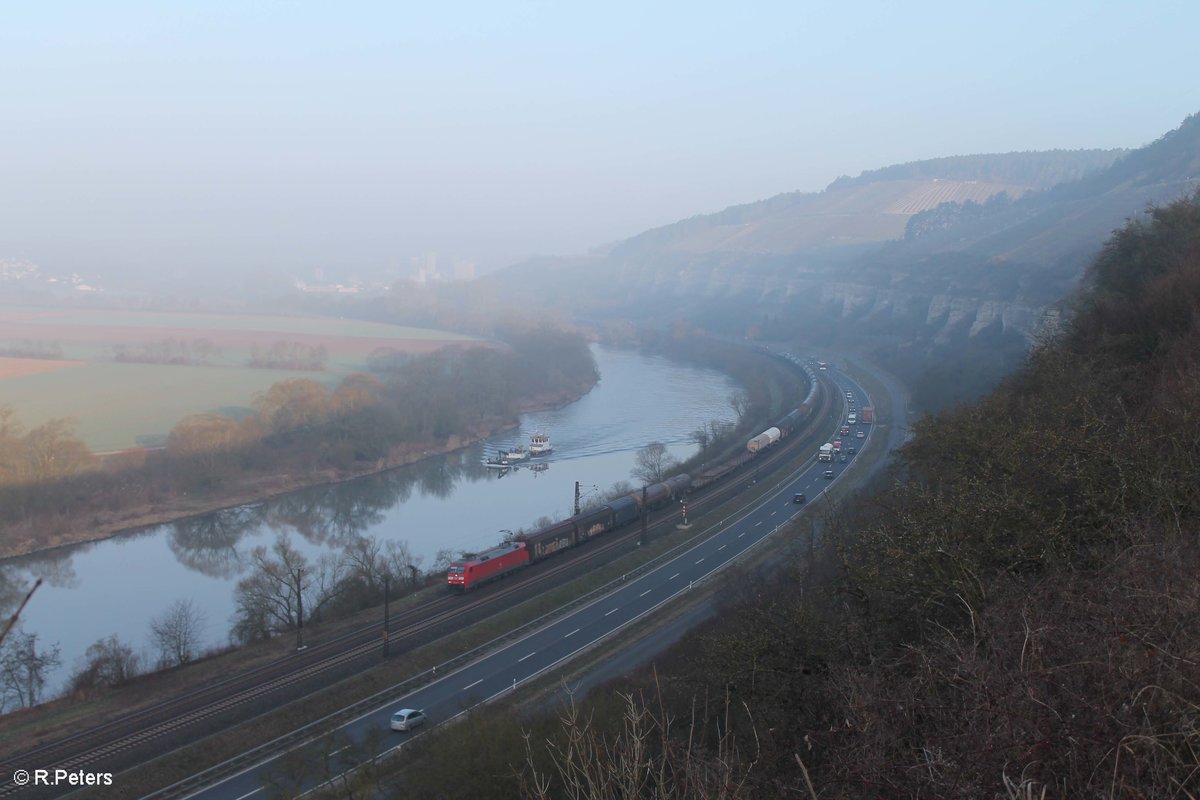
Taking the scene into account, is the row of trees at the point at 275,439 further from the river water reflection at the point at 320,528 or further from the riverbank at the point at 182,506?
the river water reflection at the point at 320,528

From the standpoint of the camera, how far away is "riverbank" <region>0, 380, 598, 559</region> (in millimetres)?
11773

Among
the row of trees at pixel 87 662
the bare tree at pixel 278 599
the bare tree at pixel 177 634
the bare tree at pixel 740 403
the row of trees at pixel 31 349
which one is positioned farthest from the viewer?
the bare tree at pixel 740 403

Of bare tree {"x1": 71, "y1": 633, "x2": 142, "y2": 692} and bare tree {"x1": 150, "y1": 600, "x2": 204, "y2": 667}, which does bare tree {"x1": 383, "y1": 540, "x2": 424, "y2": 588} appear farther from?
bare tree {"x1": 71, "y1": 633, "x2": 142, "y2": 692}

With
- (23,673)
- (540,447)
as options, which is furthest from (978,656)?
(540,447)

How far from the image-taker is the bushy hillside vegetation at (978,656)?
1.41 meters

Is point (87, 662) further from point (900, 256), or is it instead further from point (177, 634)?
point (900, 256)

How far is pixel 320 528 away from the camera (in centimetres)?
1276

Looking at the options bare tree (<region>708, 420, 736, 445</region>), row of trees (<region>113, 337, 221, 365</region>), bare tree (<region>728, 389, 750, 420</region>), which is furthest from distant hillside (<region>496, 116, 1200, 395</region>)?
row of trees (<region>113, 337, 221, 365</region>)

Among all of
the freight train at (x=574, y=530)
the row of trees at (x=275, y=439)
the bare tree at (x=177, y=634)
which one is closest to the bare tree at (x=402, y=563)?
the freight train at (x=574, y=530)

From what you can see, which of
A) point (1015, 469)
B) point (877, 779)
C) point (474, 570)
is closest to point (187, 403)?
point (474, 570)

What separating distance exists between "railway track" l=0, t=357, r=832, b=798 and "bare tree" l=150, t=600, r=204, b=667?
0.97 metres

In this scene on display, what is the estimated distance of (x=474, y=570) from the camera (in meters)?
8.77

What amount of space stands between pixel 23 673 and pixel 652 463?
1004cm

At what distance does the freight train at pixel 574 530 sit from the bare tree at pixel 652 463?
881 millimetres
